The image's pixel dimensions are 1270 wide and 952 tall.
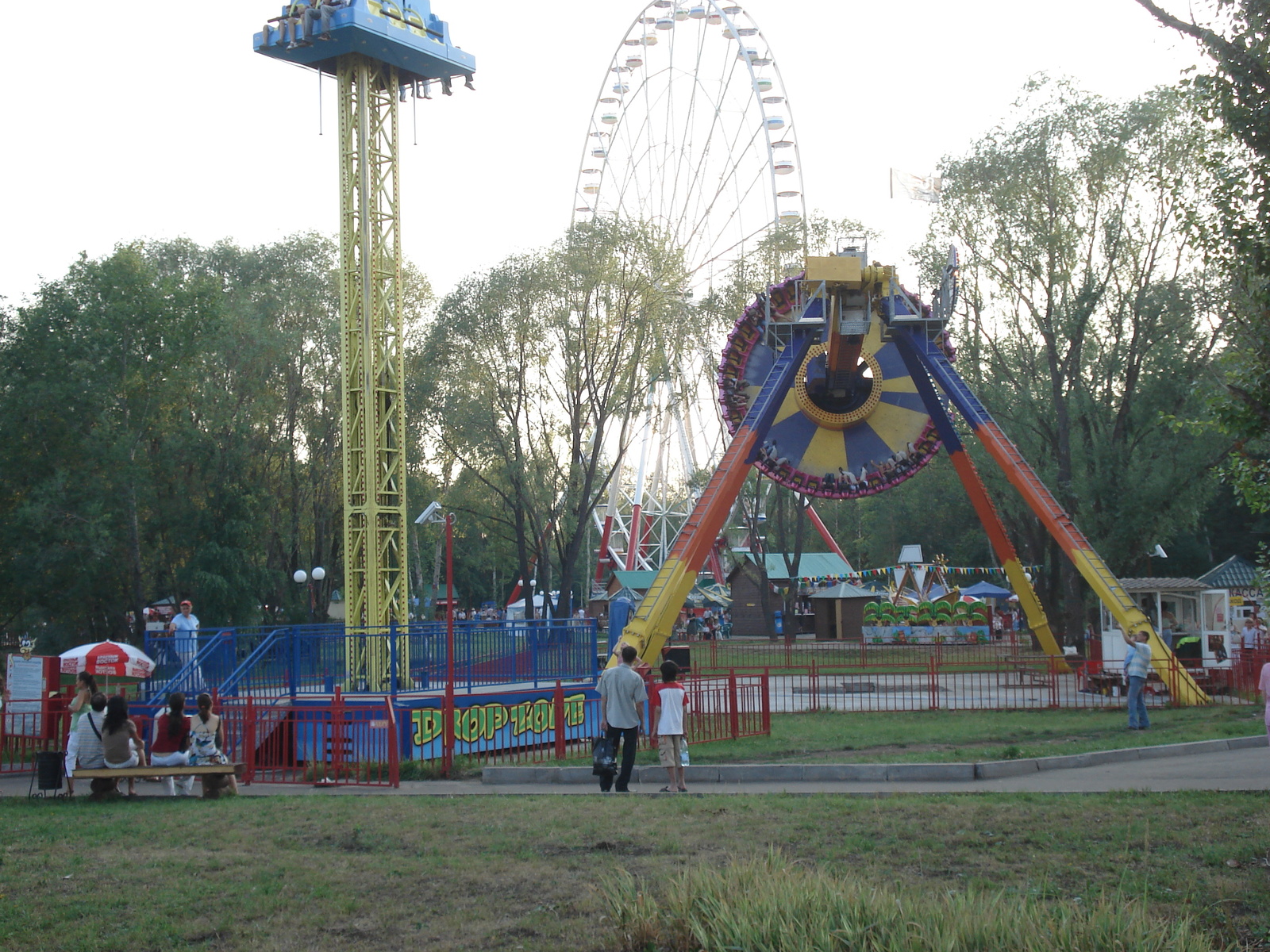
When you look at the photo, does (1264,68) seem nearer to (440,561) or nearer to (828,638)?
(828,638)

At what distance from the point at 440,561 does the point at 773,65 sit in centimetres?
4738

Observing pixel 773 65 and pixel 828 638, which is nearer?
pixel 773 65

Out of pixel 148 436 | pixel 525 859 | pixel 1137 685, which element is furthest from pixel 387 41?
pixel 148 436

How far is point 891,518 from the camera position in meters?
83.9

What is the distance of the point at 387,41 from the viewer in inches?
913

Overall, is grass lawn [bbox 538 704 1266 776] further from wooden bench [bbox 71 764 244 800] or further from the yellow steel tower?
the yellow steel tower

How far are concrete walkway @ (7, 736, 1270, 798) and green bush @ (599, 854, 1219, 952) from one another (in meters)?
5.30

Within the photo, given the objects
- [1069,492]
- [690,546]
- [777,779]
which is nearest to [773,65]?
[1069,492]

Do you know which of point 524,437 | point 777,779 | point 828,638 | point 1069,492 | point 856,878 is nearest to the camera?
point 856,878

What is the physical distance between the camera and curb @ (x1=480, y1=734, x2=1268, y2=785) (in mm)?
13453

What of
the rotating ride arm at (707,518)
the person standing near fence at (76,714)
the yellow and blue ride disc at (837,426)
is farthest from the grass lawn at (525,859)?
the yellow and blue ride disc at (837,426)

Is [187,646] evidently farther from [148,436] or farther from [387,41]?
[148,436]

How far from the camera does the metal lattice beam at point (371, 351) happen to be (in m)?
22.9

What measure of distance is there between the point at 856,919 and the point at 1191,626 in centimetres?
2606
